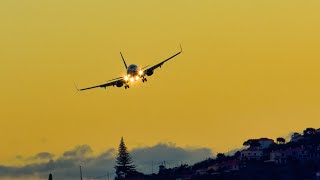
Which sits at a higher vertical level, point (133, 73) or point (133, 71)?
point (133, 71)

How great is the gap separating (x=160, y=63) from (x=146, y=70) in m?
3.66

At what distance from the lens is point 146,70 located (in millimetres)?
189125

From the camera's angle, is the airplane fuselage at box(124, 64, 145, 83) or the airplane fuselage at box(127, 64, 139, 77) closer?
the airplane fuselage at box(124, 64, 145, 83)

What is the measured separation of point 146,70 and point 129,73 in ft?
12.1

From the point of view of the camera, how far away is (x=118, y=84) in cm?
19100

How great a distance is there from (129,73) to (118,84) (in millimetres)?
2577

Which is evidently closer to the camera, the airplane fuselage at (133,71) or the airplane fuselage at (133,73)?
the airplane fuselage at (133,73)

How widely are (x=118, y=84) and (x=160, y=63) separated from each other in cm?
769

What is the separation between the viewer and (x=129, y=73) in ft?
628

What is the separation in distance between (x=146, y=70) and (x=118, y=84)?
5.43 meters

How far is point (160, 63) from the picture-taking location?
191750mm
